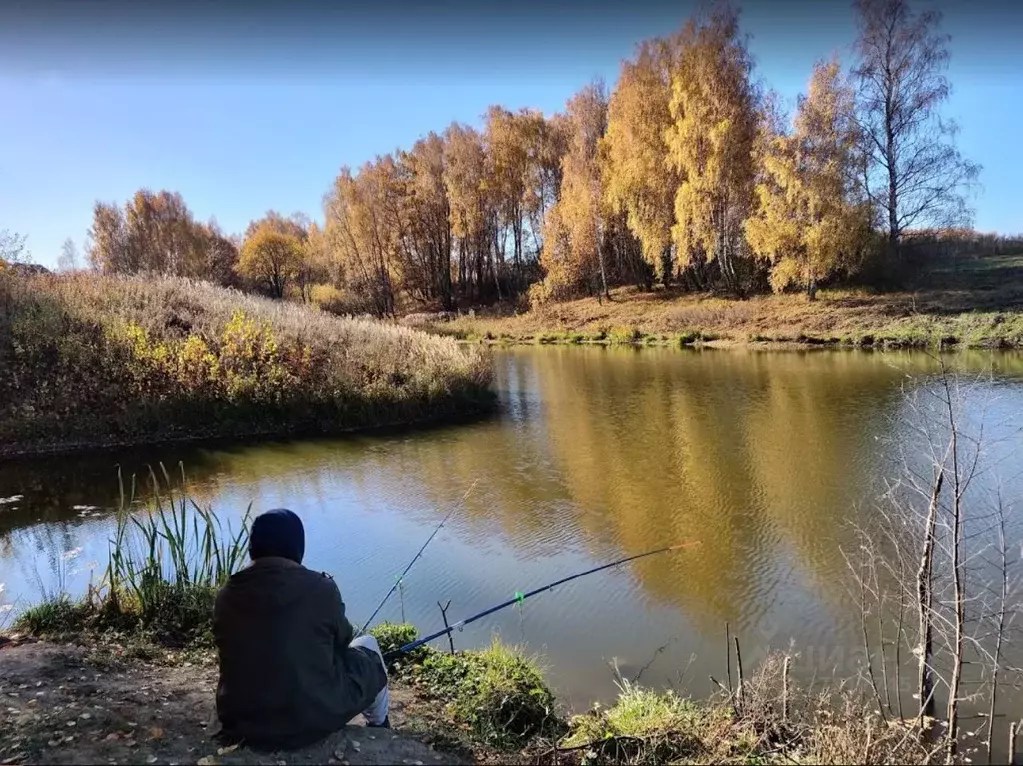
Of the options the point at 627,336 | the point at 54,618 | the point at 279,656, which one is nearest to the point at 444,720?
the point at 279,656

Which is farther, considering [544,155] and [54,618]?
[544,155]

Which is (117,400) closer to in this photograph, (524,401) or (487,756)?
(524,401)

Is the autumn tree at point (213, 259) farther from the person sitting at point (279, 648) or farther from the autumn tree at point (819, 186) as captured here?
the person sitting at point (279, 648)

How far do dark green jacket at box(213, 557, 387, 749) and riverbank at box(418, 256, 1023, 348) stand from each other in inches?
771

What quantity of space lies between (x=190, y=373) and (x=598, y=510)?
33.8 feet

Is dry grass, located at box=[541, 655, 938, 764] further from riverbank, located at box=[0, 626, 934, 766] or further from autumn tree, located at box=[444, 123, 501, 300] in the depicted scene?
autumn tree, located at box=[444, 123, 501, 300]

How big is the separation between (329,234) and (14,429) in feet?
126

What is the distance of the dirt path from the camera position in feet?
9.98

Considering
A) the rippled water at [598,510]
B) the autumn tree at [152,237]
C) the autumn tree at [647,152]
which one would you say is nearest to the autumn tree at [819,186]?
the autumn tree at [647,152]

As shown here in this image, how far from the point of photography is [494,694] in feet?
13.5

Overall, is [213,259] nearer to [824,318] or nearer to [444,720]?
[824,318]

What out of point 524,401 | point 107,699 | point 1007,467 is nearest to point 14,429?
point 524,401

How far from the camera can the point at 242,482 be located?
10961 millimetres

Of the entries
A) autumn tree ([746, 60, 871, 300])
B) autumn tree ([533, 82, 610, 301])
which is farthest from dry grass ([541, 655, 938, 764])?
autumn tree ([533, 82, 610, 301])
